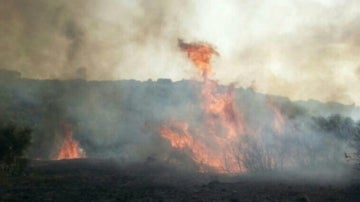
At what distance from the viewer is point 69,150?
162 feet

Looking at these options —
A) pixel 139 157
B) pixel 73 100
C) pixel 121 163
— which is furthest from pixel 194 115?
pixel 73 100

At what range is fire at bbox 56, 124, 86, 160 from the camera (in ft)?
160

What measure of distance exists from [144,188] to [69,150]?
28233 millimetres

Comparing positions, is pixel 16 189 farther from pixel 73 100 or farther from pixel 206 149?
pixel 73 100

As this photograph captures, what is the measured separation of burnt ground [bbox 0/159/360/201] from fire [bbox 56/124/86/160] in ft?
56.6

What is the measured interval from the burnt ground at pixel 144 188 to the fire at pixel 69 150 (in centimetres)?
1726

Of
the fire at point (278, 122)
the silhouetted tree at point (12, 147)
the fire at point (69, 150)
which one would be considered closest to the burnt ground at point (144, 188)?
the silhouetted tree at point (12, 147)

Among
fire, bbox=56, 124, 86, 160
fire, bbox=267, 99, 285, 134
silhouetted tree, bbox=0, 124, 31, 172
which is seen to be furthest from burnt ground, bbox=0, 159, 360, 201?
fire, bbox=56, 124, 86, 160

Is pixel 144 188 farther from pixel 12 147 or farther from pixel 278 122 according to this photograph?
pixel 278 122

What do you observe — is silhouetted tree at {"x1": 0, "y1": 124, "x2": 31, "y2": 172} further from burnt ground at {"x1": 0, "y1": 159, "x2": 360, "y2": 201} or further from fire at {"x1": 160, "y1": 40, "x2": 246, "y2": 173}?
fire at {"x1": 160, "y1": 40, "x2": 246, "y2": 173}

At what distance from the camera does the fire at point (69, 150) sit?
48781 millimetres

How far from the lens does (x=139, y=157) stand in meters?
46.7

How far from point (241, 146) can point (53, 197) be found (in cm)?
2495

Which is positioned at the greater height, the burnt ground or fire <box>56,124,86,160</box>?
fire <box>56,124,86,160</box>
